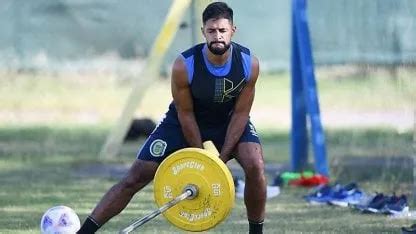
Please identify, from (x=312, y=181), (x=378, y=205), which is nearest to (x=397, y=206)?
(x=378, y=205)

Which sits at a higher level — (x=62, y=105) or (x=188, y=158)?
(x=188, y=158)

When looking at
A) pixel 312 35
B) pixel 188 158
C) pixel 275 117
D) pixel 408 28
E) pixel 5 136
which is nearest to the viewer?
pixel 188 158

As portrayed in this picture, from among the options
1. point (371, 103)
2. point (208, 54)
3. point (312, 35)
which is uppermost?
point (208, 54)

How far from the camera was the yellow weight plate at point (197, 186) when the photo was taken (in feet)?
28.7

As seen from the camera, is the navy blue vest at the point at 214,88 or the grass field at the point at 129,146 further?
the grass field at the point at 129,146

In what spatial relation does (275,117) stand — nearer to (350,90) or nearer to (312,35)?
(350,90)

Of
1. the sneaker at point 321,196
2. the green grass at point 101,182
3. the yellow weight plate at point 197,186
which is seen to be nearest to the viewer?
the yellow weight plate at point 197,186

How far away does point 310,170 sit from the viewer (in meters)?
→ 14.4

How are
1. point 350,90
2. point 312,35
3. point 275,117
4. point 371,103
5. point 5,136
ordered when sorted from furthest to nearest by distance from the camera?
point 275,117, point 5,136, point 350,90, point 371,103, point 312,35

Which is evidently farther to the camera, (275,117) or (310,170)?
(275,117)

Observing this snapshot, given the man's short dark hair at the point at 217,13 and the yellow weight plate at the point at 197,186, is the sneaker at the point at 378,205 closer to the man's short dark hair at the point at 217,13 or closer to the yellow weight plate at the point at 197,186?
the yellow weight plate at the point at 197,186

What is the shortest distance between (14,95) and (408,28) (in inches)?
383

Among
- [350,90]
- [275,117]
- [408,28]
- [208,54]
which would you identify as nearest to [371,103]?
[350,90]

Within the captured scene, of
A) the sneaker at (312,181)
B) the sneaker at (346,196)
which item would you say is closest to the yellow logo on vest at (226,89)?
the sneaker at (346,196)
